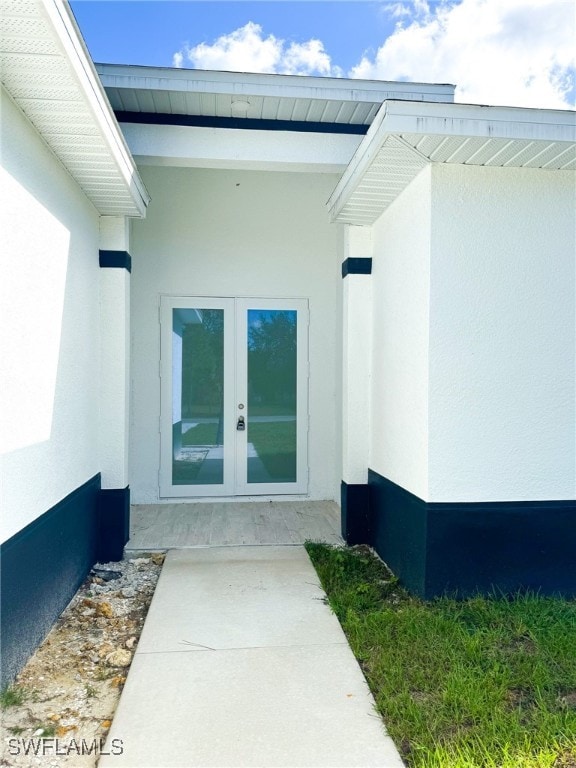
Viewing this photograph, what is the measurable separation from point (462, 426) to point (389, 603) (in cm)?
130

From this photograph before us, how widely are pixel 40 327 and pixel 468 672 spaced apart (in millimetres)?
2976

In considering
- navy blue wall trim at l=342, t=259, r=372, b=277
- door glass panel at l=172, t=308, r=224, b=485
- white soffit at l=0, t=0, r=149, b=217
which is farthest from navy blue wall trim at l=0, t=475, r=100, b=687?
navy blue wall trim at l=342, t=259, r=372, b=277

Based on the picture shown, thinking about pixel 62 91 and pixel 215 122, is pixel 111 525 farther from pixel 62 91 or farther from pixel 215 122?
pixel 215 122

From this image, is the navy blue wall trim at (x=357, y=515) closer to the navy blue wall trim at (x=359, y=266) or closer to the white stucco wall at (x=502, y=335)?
the white stucco wall at (x=502, y=335)

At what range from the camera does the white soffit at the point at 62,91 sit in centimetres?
221

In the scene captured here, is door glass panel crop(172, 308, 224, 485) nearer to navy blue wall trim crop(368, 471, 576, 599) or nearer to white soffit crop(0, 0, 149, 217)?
white soffit crop(0, 0, 149, 217)

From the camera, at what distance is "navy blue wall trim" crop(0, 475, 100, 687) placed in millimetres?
2705

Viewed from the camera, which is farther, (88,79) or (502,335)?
(502,335)

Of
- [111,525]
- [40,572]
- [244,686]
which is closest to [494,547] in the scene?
→ [244,686]

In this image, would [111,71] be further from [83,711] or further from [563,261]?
[83,711]

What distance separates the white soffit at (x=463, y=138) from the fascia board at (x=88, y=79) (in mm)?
1561

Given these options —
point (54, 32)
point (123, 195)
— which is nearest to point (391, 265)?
point (123, 195)

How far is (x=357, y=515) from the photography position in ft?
16.5

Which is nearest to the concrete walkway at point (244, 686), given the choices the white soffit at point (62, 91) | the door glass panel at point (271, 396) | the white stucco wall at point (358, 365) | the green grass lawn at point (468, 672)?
the green grass lawn at point (468, 672)
